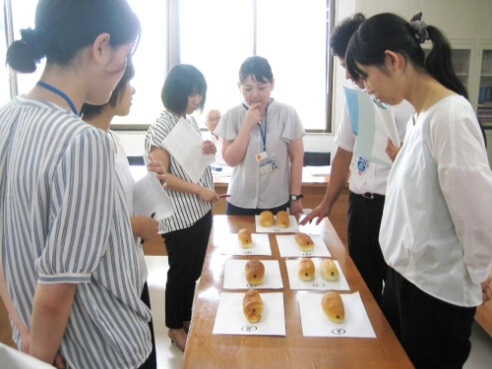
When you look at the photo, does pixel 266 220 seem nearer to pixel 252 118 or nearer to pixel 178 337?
pixel 252 118

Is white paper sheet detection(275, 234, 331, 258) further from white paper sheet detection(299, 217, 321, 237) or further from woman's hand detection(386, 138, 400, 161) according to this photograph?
woman's hand detection(386, 138, 400, 161)

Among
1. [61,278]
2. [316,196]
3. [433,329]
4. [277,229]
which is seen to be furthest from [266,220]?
[316,196]

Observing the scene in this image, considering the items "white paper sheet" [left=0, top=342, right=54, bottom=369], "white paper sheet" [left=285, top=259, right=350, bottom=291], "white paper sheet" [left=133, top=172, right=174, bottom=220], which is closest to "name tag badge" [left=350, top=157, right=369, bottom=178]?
"white paper sheet" [left=285, top=259, right=350, bottom=291]

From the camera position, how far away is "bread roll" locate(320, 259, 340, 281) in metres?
1.22

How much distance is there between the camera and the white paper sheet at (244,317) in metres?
0.96

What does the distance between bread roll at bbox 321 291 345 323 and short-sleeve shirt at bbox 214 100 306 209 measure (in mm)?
965

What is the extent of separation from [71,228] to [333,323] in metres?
0.66

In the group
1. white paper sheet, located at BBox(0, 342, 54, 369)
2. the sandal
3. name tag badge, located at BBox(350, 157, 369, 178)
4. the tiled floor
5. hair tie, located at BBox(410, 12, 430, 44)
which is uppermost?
hair tie, located at BBox(410, 12, 430, 44)

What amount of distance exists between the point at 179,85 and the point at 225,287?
105 cm

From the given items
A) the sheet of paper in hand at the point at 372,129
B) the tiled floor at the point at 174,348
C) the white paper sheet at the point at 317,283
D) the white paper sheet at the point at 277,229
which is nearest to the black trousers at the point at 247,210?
the white paper sheet at the point at 277,229

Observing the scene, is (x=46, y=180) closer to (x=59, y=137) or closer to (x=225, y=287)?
(x=59, y=137)

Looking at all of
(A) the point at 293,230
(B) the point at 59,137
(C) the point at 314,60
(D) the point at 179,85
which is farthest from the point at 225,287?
(C) the point at 314,60

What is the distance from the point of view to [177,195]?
193cm

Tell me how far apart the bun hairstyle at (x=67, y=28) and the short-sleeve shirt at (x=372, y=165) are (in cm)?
120
